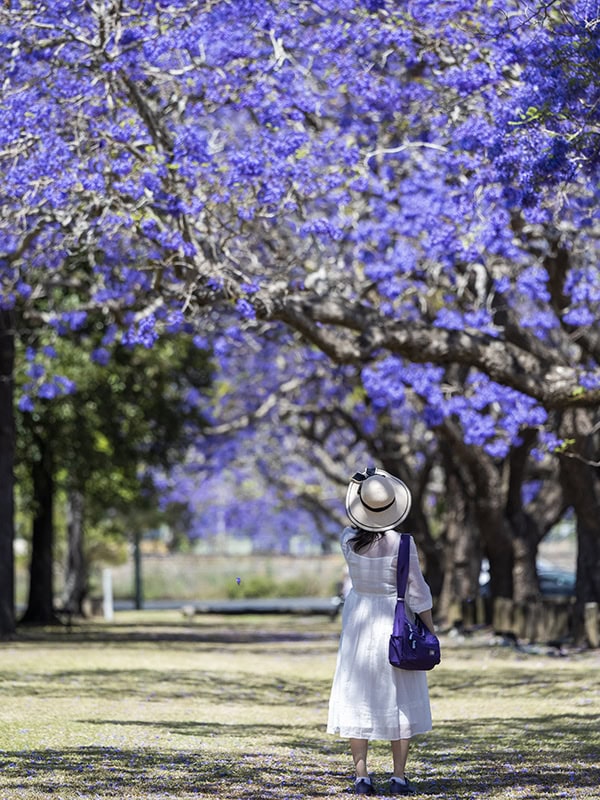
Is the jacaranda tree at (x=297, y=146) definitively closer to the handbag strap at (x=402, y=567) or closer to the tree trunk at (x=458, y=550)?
the handbag strap at (x=402, y=567)

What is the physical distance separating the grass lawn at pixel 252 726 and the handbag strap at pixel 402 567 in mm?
1080

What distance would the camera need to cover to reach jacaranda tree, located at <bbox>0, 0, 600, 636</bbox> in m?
12.2

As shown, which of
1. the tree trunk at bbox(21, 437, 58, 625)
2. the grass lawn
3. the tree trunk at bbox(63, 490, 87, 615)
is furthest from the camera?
the tree trunk at bbox(63, 490, 87, 615)

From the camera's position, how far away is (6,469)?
827 inches

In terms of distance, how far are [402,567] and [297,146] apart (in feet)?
21.8

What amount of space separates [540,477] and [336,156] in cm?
1280

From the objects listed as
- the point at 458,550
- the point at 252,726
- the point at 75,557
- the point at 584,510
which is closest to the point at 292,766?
the point at 252,726

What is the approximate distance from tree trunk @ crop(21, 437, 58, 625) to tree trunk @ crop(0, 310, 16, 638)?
615 cm

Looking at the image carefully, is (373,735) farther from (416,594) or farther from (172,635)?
(172,635)

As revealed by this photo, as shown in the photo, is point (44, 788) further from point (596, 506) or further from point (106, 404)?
point (106, 404)

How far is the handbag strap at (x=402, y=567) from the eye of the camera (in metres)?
7.66

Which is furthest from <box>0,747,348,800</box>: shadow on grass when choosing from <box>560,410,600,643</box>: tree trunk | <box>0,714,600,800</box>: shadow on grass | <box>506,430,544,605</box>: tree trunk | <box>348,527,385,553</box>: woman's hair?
<box>506,430,544,605</box>: tree trunk

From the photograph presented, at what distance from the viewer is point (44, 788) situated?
752 cm

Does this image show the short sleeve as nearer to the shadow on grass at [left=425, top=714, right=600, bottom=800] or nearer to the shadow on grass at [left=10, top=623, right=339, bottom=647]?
the shadow on grass at [left=425, top=714, right=600, bottom=800]
